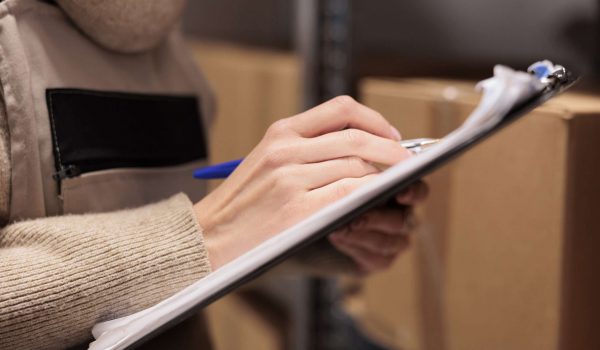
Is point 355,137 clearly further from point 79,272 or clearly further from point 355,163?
point 79,272

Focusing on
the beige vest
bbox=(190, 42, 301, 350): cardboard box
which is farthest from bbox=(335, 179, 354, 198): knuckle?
bbox=(190, 42, 301, 350): cardboard box

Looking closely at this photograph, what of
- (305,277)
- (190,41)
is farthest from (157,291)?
(190,41)

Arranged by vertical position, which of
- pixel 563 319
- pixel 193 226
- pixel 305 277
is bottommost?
pixel 305 277

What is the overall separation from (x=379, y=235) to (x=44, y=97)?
0.26 meters

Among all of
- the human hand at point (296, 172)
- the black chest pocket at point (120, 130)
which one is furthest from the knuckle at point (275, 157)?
the black chest pocket at point (120, 130)

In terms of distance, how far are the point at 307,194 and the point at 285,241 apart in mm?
39

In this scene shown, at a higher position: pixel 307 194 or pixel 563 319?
pixel 307 194

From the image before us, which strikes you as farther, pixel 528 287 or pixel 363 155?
pixel 528 287

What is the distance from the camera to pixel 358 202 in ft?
1.04

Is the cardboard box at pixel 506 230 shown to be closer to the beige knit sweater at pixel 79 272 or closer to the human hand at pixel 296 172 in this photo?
the human hand at pixel 296 172

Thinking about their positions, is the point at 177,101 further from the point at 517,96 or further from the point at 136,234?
the point at 517,96

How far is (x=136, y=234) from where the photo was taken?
38cm

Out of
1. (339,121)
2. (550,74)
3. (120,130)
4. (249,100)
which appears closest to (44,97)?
(120,130)

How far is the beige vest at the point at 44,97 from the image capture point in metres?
0.38
